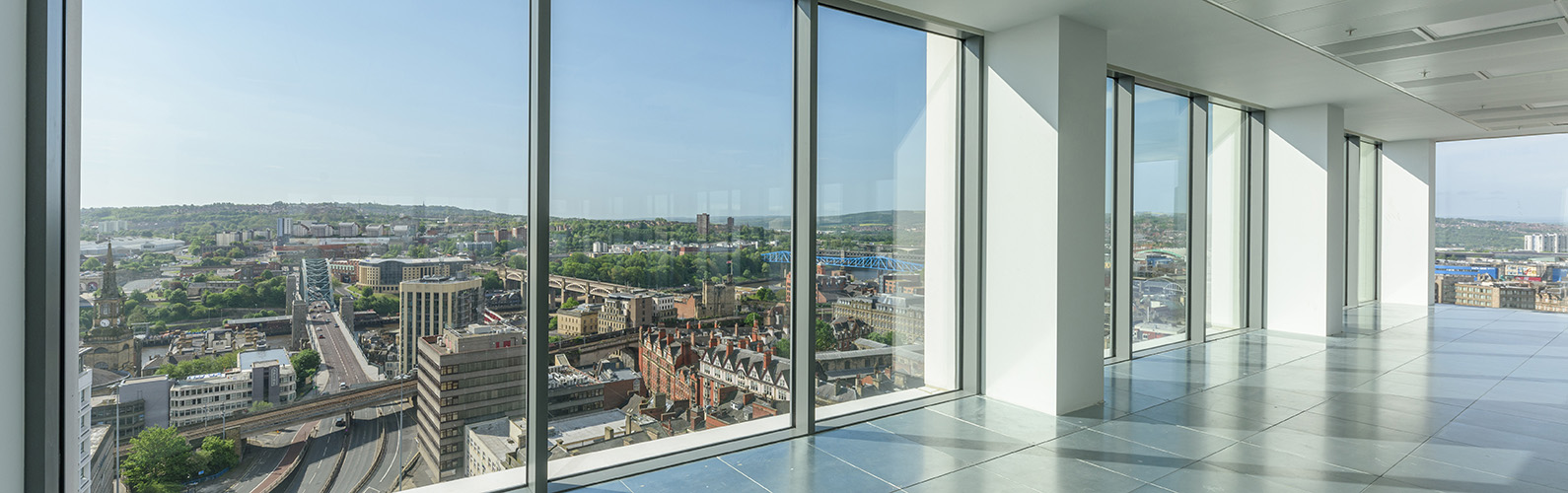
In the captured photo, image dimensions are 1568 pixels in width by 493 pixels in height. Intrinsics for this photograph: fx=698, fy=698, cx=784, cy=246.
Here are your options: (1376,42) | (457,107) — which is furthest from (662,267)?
(1376,42)

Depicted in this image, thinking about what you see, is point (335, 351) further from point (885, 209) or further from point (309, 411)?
point (885, 209)

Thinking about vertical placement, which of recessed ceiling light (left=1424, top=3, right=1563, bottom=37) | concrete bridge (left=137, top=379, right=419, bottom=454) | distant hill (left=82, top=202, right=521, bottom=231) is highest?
recessed ceiling light (left=1424, top=3, right=1563, bottom=37)

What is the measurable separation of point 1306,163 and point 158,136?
10.3 meters

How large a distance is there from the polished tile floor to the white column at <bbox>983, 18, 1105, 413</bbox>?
0.32m

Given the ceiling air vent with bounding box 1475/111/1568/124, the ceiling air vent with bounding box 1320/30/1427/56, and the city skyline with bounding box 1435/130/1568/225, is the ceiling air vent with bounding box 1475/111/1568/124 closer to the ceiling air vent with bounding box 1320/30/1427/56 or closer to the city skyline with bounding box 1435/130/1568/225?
the city skyline with bounding box 1435/130/1568/225

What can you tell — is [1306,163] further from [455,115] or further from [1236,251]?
[455,115]

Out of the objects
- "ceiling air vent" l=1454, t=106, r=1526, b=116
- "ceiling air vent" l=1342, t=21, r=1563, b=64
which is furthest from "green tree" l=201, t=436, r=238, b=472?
"ceiling air vent" l=1454, t=106, r=1526, b=116

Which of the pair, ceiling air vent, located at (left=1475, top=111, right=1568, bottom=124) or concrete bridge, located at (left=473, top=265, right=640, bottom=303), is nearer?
concrete bridge, located at (left=473, top=265, right=640, bottom=303)

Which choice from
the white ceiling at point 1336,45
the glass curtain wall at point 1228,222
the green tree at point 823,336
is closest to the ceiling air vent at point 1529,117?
the white ceiling at point 1336,45

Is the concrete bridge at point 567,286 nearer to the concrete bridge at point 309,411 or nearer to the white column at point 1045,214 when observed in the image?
the concrete bridge at point 309,411

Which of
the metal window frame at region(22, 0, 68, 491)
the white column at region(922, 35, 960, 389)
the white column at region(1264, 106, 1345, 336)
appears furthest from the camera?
the white column at region(1264, 106, 1345, 336)

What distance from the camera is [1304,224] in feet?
27.5

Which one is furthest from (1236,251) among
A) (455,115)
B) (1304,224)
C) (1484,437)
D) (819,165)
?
(455,115)

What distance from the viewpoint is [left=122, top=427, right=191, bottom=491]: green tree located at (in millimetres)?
2564
